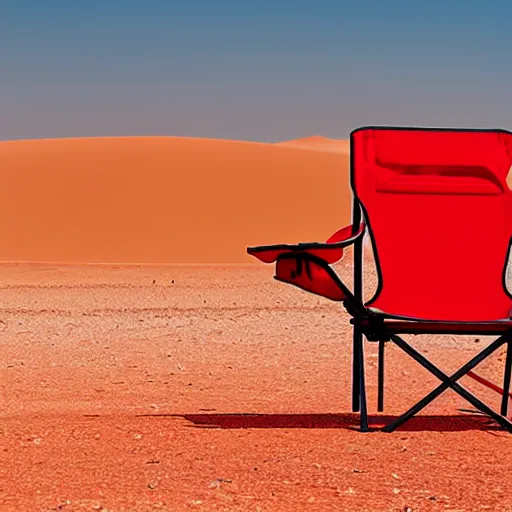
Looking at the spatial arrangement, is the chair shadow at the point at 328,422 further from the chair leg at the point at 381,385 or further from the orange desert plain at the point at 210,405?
the chair leg at the point at 381,385

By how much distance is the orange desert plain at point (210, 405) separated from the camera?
3928mm

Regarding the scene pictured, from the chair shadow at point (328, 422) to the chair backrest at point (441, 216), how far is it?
586 millimetres

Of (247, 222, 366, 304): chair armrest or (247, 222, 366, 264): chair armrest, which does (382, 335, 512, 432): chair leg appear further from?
(247, 222, 366, 264): chair armrest

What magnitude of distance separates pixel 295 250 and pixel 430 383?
2.50m

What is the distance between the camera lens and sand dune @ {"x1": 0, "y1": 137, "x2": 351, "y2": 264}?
87.4ft

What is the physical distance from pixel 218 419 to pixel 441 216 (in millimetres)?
1536

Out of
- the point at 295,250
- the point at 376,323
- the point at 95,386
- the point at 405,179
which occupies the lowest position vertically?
the point at 95,386

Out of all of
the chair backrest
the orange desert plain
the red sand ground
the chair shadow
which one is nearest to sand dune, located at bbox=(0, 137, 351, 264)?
the orange desert plain

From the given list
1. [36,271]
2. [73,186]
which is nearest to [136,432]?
[36,271]

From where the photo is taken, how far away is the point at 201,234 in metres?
28.4

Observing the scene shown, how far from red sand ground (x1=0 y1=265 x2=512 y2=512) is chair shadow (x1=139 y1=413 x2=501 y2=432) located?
0.04 feet

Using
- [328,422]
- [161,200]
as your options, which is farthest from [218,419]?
[161,200]

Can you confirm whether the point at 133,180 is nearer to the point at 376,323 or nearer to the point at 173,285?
the point at 173,285

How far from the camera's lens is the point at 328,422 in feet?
17.7
